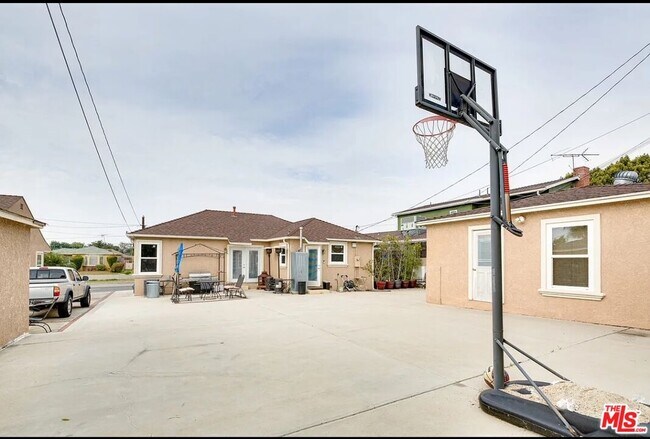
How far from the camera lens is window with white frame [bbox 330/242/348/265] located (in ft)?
60.8

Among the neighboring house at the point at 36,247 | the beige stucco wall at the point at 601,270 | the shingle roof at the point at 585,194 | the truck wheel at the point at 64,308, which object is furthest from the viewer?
the neighboring house at the point at 36,247

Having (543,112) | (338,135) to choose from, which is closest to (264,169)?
(338,135)

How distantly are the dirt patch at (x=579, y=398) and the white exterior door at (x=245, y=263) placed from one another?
16.3 meters

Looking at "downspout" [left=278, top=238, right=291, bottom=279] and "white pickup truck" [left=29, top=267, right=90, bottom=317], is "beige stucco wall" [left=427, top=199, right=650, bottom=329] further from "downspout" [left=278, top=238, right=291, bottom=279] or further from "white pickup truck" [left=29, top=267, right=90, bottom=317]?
"white pickup truck" [left=29, top=267, right=90, bottom=317]

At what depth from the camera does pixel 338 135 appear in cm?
1584

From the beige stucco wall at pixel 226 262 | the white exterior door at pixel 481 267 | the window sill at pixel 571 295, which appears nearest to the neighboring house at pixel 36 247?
the beige stucco wall at pixel 226 262

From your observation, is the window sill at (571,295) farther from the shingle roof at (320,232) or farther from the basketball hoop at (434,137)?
the shingle roof at (320,232)

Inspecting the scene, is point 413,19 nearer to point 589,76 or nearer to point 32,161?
point 589,76

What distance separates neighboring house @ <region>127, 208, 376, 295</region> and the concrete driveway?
838 cm

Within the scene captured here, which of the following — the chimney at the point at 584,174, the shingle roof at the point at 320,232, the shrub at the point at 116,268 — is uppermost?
the chimney at the point at 584,174

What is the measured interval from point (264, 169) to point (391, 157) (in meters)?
6.91

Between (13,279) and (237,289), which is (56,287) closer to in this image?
(13,279)

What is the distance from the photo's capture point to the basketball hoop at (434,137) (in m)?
6.58

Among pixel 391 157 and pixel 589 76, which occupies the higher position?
pixel 589 76
